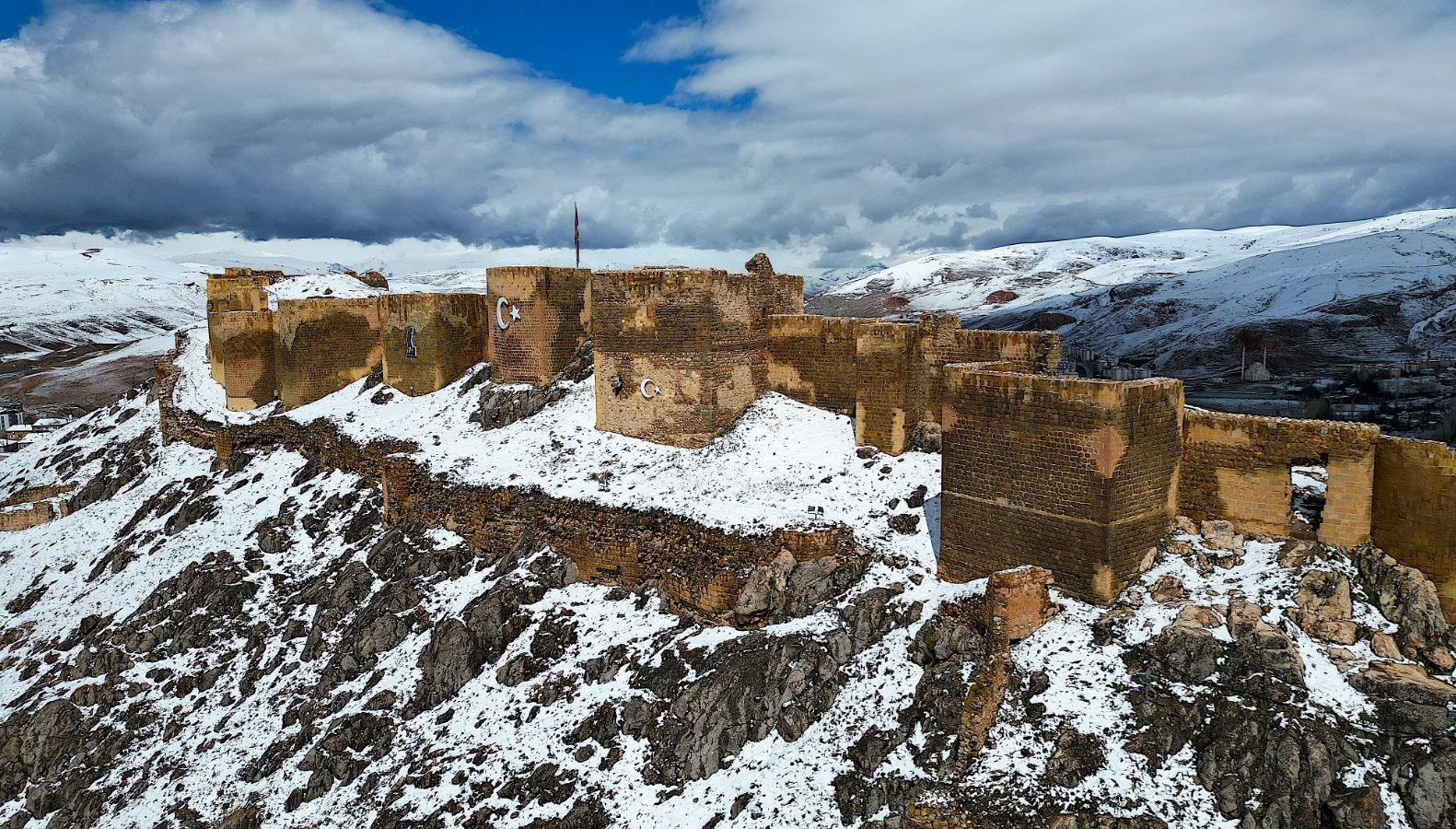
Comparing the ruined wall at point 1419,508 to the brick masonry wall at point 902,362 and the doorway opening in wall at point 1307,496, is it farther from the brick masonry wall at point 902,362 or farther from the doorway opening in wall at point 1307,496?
the brick masonry wall at point 902,362

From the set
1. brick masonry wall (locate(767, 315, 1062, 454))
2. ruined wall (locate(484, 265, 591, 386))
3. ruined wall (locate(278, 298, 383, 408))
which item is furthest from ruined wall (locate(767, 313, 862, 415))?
ruined wall (locate(278, 298, 383, 408))

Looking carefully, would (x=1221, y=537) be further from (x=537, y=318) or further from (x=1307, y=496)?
(x=537, y=318)

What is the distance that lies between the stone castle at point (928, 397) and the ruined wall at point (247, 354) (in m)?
0.08

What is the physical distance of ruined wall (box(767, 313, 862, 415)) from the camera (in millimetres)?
22734

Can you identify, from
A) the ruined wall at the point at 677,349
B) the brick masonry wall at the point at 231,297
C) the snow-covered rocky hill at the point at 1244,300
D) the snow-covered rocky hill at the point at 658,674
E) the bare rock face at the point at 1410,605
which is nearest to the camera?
the snow-covered rocky hill at the point at 658,674

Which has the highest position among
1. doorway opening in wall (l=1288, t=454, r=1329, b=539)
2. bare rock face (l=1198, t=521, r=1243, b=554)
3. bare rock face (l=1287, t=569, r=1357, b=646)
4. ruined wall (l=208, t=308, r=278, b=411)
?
ruined wall (l=208, t=308, r=278, b=411)

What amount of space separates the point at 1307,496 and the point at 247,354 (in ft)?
115

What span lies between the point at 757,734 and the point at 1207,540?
8.33 metres

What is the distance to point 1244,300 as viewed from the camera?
8056cm

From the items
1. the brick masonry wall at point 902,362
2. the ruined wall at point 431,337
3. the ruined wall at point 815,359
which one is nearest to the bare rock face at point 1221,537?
the brick masonry wall at point 902,362

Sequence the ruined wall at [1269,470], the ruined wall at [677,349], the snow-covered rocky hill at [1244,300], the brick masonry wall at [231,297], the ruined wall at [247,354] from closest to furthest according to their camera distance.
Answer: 1. the ruined wall at [1269,470]
2. the ruined wall at [677,349]
3. the ruined wall at [247,354]
4. the brick masonry wall at [231,297]
5. the snow-covered rocky hill at [1244,300]

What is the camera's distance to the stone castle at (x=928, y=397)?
14289mm

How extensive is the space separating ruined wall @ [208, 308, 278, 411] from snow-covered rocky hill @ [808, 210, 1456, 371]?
5313cm

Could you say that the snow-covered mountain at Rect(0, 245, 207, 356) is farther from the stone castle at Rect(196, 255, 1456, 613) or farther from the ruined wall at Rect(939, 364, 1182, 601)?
the ruined wall at Rect(939, 364, 1182, 601)
